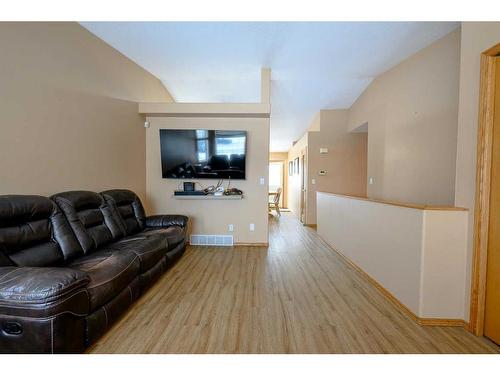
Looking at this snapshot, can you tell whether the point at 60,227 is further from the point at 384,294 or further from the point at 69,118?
the point at 384,294

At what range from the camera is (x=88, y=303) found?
1470mm

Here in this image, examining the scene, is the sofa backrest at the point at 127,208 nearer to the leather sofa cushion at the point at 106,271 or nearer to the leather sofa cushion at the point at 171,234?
the leather sofa cushion at the point at 171,234

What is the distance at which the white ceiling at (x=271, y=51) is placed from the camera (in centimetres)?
→ 271

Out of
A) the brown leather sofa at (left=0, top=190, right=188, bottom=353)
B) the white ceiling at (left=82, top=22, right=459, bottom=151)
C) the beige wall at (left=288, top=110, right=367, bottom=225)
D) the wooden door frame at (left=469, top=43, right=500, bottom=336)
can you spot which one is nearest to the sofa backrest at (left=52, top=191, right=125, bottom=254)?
the brown leather sofa at (left=0, top=190, right=188, bottom=353)

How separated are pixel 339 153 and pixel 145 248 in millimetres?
4972

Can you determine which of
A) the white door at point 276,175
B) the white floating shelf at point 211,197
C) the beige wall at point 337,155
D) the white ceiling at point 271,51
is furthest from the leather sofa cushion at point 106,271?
the white door at point 276,175

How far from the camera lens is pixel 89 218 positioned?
240cm

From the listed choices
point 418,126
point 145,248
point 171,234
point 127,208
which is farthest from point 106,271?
point 418,126

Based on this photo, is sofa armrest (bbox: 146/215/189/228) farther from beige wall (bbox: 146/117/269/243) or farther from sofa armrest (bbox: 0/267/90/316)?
sofa armrest (bbox: 0/267/90/316)

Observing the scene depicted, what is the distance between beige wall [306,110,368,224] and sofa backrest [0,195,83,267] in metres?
4.99

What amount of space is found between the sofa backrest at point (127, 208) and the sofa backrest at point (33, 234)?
29.8 inches

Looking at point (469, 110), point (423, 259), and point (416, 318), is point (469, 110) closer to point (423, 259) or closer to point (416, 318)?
point (423, 259)

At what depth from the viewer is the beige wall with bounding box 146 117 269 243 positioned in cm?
395
